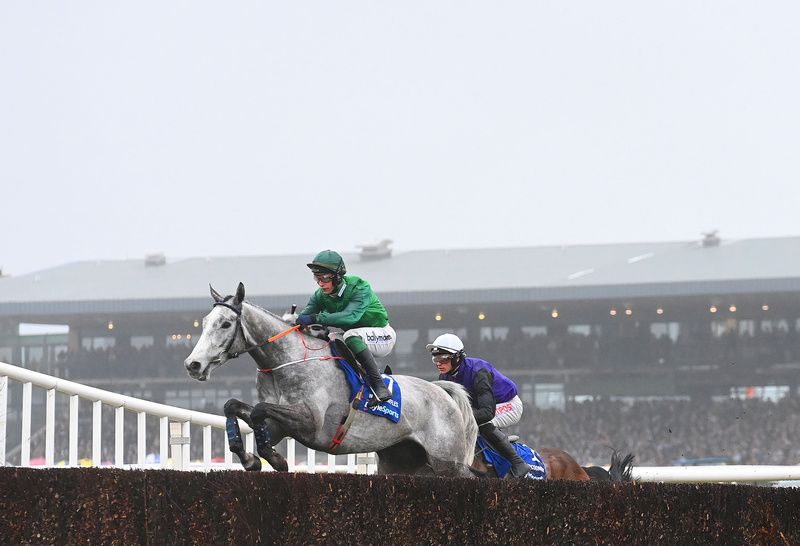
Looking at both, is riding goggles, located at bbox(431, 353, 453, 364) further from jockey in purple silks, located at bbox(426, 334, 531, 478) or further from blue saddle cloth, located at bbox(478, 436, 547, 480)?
blue saddle cloth, located at bbox(478, 436, 547, 480)

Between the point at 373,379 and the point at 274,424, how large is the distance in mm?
773

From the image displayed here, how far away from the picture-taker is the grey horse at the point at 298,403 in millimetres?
7387

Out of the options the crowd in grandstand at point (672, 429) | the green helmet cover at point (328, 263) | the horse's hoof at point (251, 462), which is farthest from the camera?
the crowd in grandstand at point (672, 429)

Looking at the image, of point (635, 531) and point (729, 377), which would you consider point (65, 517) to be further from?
point (729, 377)

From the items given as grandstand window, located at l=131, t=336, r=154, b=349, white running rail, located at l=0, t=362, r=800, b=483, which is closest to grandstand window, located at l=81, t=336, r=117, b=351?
grandstand window, located at l=131, t=336, r=154, b=349

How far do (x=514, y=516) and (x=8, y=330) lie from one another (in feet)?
142

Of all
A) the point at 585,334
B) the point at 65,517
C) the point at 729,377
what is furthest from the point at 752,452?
the point at 65,517

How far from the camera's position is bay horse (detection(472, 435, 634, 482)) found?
905cm

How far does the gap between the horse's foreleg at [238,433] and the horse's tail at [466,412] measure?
165cm

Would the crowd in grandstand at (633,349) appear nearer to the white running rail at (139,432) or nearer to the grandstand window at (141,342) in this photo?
the grandstand window at (141,342)

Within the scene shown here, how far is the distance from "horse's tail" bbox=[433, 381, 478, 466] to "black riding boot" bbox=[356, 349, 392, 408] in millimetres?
870

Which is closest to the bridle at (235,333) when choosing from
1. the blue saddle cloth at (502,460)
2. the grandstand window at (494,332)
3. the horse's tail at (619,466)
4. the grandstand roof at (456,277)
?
the blue saddle cloth at (502,460)

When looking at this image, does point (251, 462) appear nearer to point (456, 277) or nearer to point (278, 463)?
point (278, 463)

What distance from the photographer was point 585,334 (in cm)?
4388
